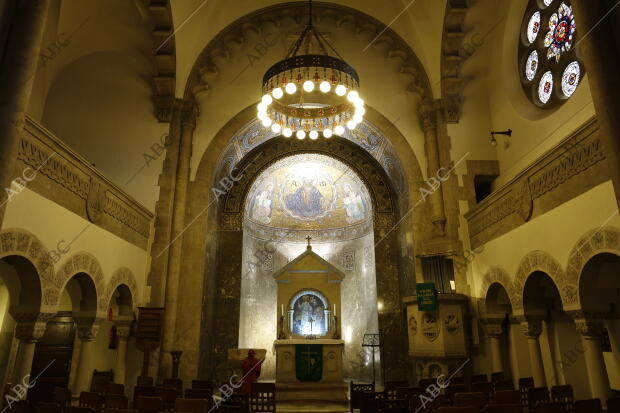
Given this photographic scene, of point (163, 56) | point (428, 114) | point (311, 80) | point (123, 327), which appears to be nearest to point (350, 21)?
point (428, 114)

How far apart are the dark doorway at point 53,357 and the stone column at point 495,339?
10651 mm

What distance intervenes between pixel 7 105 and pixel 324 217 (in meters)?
14.3

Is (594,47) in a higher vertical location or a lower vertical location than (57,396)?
higher

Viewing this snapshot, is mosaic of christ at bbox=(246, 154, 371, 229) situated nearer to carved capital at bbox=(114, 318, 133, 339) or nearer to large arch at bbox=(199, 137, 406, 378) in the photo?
large arch at bbox=(199, 137, 406, 378)

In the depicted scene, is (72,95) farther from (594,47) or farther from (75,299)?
(594,47)

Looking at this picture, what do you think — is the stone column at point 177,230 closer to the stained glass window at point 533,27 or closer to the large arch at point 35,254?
the large arch at point 35,254

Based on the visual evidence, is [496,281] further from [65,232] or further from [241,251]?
[65,232]

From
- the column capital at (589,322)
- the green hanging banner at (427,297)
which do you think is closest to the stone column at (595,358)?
the column capital at (589,322)

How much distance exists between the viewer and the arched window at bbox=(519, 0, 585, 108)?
8.87m

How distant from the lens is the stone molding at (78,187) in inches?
244

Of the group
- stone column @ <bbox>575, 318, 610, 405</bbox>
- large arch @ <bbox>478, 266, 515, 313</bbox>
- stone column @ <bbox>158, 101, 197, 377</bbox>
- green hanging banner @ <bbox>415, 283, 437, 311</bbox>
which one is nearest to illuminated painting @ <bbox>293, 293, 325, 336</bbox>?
stone column @ <bbox>158, 101, 197, 377</bbox>

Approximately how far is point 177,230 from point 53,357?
509 centimetres

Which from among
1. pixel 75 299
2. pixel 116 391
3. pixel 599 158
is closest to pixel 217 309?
pixel 75 299

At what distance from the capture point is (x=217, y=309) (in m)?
13.7
